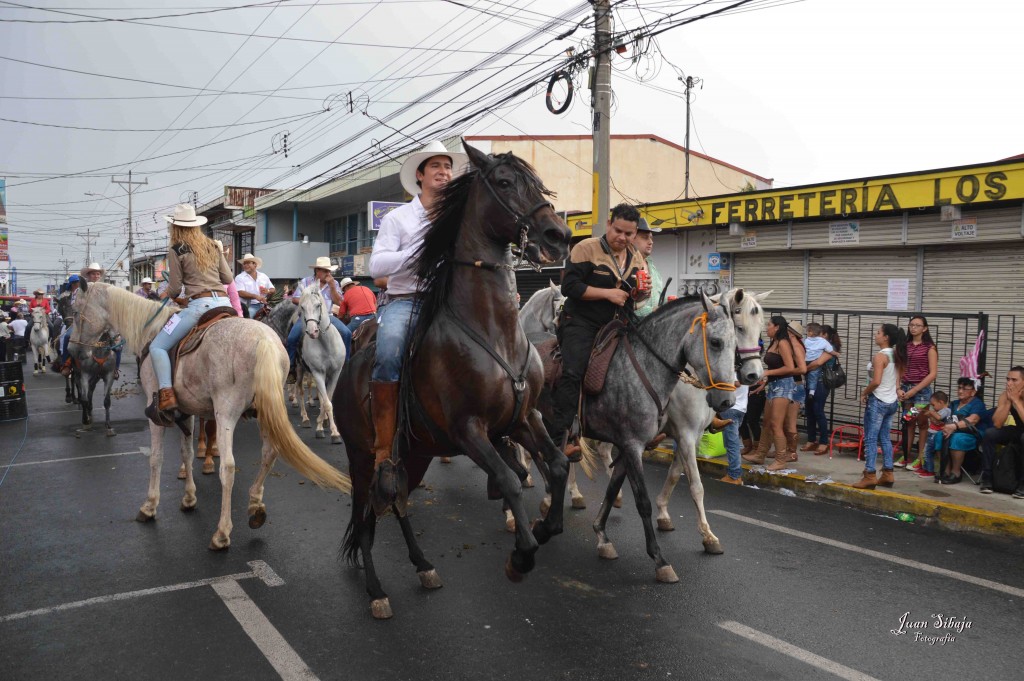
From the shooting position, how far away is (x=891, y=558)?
582 cm

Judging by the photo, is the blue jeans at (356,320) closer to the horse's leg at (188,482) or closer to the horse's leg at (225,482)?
the horse's leg at (188,482)

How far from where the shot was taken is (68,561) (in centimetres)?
554

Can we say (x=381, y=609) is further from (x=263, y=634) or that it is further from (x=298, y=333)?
(x=298, y=333)

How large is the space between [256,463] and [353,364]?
5019 millimetres

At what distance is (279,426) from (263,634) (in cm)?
218

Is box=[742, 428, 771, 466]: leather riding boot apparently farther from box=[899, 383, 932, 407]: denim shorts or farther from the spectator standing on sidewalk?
box=[899, 383, 932, 407]: denim shorts

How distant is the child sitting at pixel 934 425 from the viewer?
335 inches

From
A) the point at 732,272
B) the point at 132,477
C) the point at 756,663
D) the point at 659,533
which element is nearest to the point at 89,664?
the point at 756,663

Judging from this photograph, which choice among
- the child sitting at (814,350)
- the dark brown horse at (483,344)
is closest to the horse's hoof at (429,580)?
the dark brown horse at (483,344)

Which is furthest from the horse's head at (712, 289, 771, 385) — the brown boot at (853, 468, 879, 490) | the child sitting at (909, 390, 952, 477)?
the child sitting at (909, 390, 952, 477)

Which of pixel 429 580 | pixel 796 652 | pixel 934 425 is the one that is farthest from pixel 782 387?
pixel 429 580

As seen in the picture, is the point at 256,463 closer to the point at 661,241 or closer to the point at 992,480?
the point at 992,480

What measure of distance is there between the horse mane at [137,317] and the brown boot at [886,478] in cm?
800

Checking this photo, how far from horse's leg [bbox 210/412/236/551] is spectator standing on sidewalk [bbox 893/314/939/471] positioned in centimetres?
750
